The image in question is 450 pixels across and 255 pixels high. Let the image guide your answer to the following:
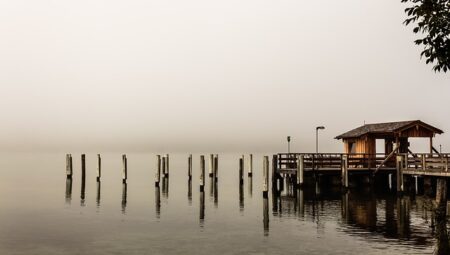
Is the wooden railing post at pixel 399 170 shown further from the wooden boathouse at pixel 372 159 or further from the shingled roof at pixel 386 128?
the shingled roof at pixel 386 128

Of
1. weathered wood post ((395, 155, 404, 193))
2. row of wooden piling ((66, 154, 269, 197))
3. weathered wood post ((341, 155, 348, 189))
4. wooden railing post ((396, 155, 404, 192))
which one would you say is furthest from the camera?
weathered wood post ((341, 155, 348, 189))

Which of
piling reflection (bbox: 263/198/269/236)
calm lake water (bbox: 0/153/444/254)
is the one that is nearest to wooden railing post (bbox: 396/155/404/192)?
calm lake water (bbox: 0/153/444/254)

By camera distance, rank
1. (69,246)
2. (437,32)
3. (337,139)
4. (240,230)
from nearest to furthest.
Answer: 1. (437,32)
2. (69,246)
3. (240,230)
4. (337,139)

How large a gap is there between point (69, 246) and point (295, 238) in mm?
10314

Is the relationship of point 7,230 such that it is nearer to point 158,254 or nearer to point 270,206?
point 158,254

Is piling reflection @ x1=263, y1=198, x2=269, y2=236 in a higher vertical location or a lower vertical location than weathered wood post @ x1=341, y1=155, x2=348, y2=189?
lower

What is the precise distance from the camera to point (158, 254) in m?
22.1

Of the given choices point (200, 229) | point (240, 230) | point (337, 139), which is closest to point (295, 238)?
point (240, 230)

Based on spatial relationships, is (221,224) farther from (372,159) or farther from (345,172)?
(372,159)

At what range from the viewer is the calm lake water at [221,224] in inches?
912

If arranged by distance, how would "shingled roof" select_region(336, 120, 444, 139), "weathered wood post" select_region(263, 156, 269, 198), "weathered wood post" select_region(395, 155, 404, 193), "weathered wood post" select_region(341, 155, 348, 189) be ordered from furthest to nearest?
"shingled roof" select_region(336, 120, 444, 139) < "weathered wood post" select_region(341, 155, 348, 189) < "weathered wood post" select_region(395, 155, 404, 193) < "weathered wood post" select_region(263, 156, 269, 198)

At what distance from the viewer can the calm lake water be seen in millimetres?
23172

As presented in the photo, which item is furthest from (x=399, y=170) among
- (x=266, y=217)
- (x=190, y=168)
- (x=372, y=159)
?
(x=190, y=168)

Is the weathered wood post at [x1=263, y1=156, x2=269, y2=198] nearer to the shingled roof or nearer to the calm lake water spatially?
the calm lake water
